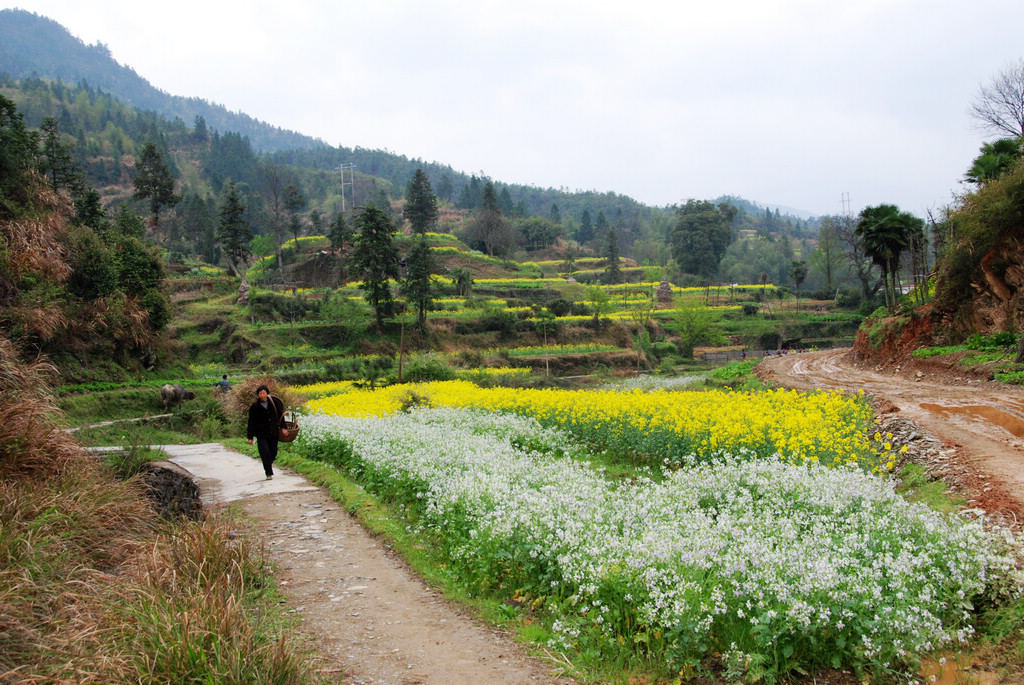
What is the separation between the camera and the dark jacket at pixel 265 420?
11.1m

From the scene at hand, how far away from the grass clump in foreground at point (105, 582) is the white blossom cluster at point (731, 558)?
2.23m

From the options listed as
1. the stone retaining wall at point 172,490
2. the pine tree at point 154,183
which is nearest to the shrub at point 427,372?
the stone retaining wall at point 172,490

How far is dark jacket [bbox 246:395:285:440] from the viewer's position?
11062mm

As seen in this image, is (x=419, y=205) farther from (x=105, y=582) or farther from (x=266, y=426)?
(x=105, y=582)

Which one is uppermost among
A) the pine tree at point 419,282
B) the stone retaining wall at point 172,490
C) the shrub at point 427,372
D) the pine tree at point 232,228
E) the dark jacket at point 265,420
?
the pine tree at point 232,228

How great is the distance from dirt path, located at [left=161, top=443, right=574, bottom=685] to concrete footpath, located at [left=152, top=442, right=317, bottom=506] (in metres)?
0.79

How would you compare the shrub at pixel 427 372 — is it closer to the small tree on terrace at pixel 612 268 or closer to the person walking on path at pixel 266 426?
the person walking on path at pixel 266 426

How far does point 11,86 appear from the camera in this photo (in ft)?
505

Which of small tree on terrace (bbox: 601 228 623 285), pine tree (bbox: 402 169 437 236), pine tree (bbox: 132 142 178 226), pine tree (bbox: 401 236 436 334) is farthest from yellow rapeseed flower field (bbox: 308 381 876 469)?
small tree on terrace (bbox: 601 228 623 285)

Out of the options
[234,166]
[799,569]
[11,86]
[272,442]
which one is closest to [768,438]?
[799,569]

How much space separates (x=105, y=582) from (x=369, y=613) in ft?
7.09

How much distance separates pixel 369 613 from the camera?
5.57 metres

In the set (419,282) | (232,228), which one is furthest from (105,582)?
(232,228)

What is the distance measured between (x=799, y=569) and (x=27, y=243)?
48.4 feet
